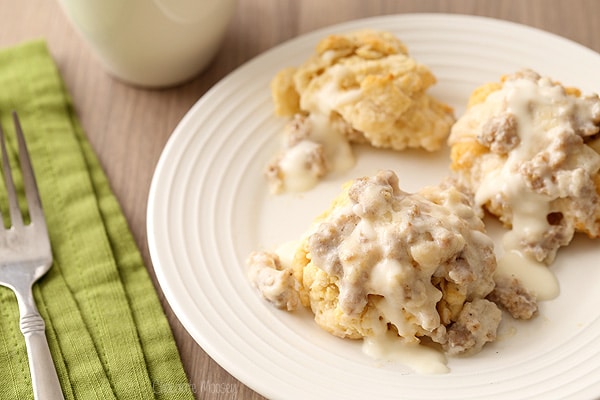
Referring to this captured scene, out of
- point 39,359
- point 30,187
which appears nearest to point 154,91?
point 30,187

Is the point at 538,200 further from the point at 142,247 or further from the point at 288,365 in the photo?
the point at 142,247

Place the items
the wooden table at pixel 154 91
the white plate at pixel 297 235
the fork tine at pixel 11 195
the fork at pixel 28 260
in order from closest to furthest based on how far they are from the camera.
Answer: the white plate at pixel 297 235 → the fork at pixel 28 260 → the fork tine at pixel 11 195 → the wooden table at pixel 154 91

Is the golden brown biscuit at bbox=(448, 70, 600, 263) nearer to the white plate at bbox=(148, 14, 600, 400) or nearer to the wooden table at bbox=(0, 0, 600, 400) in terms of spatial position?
the white plate at bbox=(148, 14, 600, 400)

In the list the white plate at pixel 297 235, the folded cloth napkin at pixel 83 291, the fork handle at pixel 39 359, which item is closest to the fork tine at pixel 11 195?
the folded cloth napkin at pixel 83 291

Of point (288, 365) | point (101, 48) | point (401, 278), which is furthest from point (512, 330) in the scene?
point (101, 48)

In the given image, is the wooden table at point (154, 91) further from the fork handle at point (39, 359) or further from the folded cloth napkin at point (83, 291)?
the fork handle at point (39, 359)

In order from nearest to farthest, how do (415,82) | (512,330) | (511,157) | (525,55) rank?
(512,330), (511,157), (415,82), (525,55)
